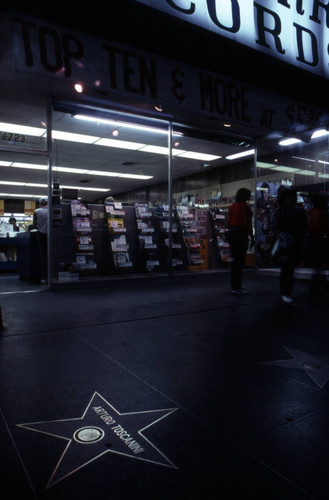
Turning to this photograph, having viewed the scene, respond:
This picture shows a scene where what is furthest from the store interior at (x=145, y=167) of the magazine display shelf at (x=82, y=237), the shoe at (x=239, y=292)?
the shoe at (x=239, y=292)

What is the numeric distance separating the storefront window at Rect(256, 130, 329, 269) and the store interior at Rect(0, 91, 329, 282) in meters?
0.03

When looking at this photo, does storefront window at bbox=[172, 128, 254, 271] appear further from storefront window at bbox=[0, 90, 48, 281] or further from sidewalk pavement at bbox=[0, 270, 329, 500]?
sidewalk pavement at bbox=[0, 270, 329, 500]

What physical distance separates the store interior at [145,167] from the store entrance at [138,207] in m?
0.02

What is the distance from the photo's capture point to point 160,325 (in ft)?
10.9

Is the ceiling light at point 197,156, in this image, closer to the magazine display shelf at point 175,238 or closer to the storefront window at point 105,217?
the storefront window at point 105,217

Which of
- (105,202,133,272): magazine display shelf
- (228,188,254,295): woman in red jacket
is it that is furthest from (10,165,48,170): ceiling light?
(228,188,254,295): woman in red jacket

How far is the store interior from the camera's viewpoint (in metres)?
6.90

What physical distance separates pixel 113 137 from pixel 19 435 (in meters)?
9.25

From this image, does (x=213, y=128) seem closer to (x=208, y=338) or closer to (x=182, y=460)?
(x=208, y=338)

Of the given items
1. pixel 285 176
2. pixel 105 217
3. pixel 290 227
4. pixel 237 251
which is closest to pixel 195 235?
pixel 105 217

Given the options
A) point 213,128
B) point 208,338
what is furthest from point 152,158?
point 208,338

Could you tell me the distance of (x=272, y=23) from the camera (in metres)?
4.26

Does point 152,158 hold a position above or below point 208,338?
above

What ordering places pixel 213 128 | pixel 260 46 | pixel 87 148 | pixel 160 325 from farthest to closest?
pixel 87 148, pixel 213 128, pixel 260 46, pixel 160 325
